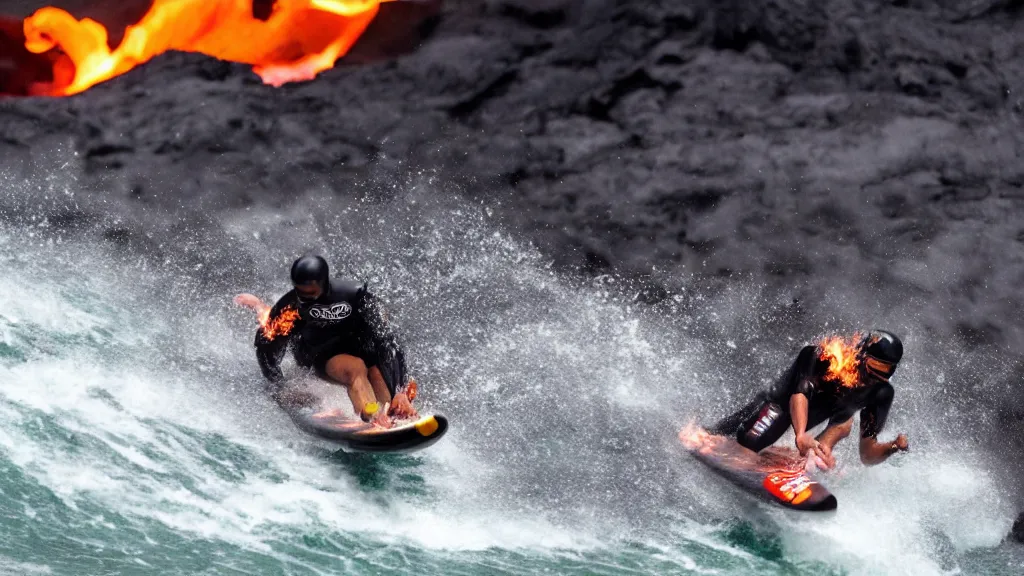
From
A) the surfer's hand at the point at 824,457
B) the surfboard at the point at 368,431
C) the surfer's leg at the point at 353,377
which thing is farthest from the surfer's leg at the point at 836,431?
the surfer's leg at the point at 353,377

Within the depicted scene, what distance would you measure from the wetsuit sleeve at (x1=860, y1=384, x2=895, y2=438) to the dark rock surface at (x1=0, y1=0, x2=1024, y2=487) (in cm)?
272

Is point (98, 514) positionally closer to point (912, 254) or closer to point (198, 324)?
point (198, 324)

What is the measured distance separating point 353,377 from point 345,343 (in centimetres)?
28

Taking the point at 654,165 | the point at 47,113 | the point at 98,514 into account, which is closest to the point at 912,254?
the point at 654,165

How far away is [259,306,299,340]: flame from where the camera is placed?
29.8 ft

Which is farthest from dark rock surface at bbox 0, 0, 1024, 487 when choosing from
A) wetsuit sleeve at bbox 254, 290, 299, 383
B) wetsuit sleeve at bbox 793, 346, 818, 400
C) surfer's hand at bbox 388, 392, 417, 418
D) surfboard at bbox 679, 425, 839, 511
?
surfer's hand at bbox 388, 392, 417, 418

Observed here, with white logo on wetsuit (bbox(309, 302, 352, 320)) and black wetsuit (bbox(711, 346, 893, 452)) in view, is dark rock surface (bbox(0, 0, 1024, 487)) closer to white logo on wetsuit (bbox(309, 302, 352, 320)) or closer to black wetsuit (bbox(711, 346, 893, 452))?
black wetsuit (bbox(711, 346, 893, 452))

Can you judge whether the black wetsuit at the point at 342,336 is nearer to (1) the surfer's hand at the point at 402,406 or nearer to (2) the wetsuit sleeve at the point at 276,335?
(2) the wetsuit sleeve at the point at 276,335

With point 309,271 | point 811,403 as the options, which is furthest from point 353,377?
point 811,403

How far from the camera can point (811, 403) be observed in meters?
9.38

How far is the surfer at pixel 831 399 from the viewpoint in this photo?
898 centimetres

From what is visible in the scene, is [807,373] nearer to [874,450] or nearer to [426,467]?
[874,450]

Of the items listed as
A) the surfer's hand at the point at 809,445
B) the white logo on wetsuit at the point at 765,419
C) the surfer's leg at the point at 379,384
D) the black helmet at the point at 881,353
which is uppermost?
the surfer's leg at the point at 379,384

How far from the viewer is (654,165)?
12.8 metres
